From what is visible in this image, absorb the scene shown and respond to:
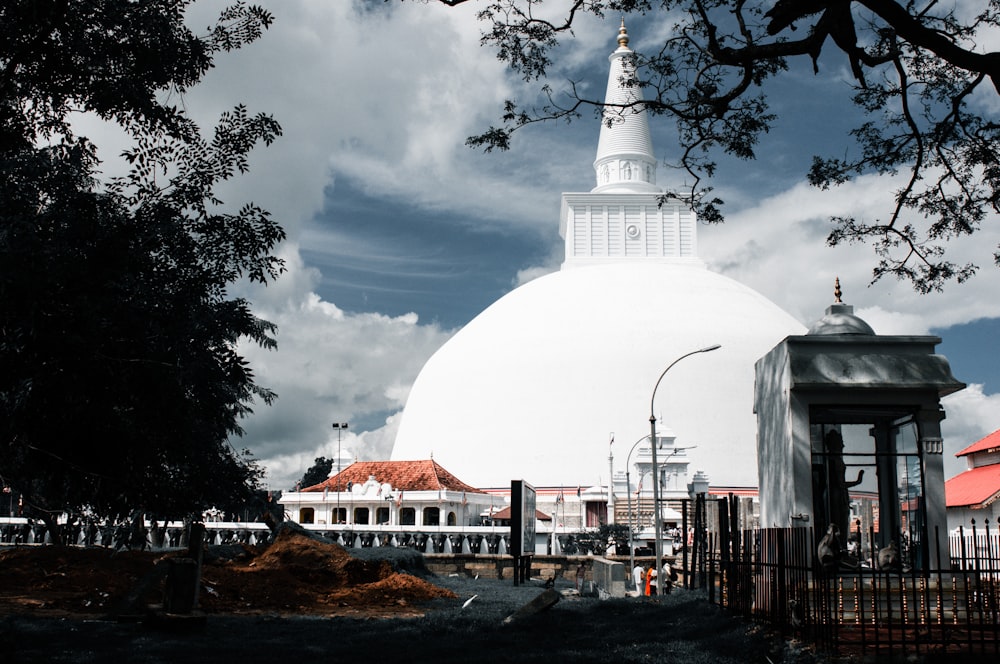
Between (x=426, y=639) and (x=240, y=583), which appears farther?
(x=240, y=583)

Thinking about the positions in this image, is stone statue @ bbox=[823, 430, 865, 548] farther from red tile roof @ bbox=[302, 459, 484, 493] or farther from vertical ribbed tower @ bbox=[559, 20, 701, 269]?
vertical ribbed tower @ bbox=[559, 20, 701, 269]

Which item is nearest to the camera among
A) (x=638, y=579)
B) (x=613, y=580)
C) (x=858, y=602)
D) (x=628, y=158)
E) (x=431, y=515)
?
(x=858, y=602)

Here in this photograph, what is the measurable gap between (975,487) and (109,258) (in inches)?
1463

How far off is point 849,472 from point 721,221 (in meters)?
4.89

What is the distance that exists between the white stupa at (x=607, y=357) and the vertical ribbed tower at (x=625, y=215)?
9cm

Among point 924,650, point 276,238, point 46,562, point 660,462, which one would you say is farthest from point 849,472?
point 660,462

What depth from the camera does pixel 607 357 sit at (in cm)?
5272

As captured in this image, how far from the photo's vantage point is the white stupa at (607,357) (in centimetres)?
5081

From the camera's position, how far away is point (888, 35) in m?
13.8

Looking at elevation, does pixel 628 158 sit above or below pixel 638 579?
above

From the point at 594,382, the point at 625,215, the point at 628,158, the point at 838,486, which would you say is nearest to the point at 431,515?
the point at 594,382

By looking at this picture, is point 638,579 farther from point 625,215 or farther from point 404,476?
point 625,215

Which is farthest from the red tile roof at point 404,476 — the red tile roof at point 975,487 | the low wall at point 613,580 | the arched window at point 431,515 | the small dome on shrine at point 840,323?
the small dome on shrine at point 840,323

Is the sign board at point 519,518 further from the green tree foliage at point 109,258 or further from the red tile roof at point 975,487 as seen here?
the red tile roof at point 975,487
